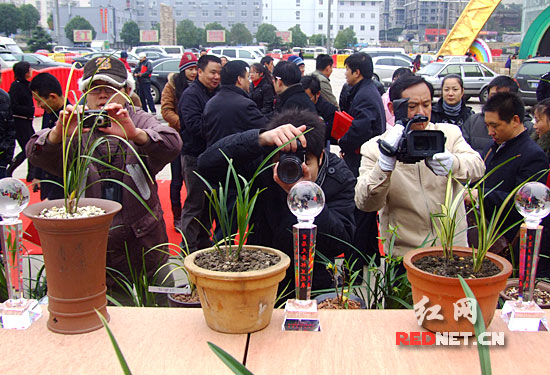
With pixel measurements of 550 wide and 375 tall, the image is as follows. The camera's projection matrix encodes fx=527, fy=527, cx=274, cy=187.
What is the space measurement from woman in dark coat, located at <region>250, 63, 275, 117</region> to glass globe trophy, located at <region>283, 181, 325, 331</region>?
5378 millimetres

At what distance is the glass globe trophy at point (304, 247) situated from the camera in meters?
1.48

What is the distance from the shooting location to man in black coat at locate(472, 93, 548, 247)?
118 inches

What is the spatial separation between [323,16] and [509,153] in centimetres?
10962

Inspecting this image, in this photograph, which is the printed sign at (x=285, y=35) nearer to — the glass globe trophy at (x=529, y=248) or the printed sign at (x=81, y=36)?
the printed sign at (x=81, y=36)

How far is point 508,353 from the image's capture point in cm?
141

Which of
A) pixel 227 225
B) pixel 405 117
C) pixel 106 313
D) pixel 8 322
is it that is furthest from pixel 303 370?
pixel 405 117

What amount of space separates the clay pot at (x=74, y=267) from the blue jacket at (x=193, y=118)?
300cm

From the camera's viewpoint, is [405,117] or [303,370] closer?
[303,370]

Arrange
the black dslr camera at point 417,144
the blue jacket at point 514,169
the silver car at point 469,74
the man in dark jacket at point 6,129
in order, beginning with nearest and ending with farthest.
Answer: the black dslr camera at point 417,144 → the blue jacket at point 514,169 → the man in dark jacket at point 6,129 → the silver car at point 469,74

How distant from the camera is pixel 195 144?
14.8 feet

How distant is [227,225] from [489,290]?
0.75 meters

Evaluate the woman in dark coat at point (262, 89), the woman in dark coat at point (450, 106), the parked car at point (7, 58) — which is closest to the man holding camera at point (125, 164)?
the woman in dark coat at point (450, 106)

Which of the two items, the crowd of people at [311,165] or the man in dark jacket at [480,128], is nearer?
the crowd of people at [311,165]

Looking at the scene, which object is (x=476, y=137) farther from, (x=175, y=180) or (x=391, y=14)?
(x=391, y=14)
